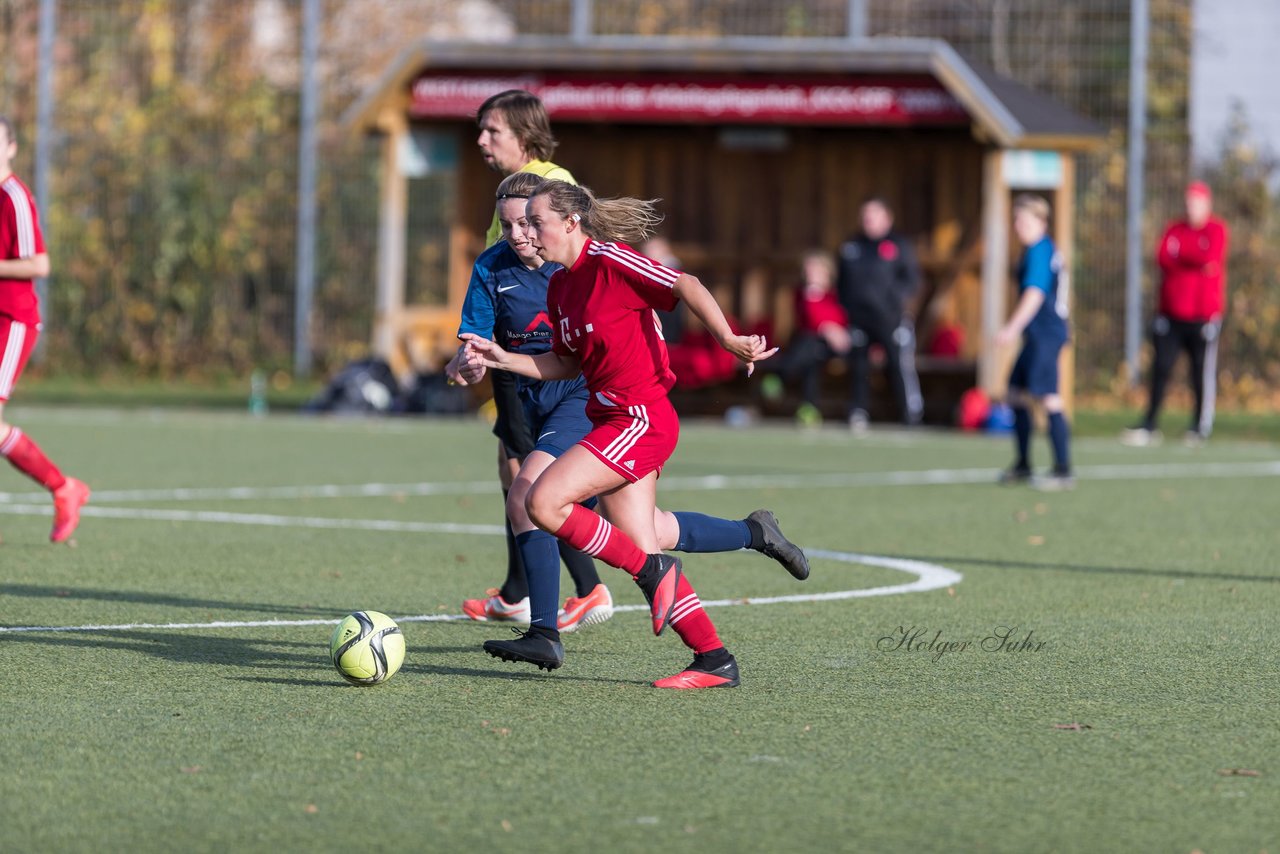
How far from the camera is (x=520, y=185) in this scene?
23.0 ft

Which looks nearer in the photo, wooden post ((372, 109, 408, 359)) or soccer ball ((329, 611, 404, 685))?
soccer ball ((329, 611, 404, 685))

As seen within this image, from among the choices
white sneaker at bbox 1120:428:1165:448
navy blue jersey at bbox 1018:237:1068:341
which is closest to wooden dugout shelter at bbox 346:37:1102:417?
white sneaker at bbox 1120:428:1165:448

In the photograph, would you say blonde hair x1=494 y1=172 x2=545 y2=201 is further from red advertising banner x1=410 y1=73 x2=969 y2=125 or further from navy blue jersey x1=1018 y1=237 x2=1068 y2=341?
red advertising banner x1=410 y1=73 x2=969 y2=125

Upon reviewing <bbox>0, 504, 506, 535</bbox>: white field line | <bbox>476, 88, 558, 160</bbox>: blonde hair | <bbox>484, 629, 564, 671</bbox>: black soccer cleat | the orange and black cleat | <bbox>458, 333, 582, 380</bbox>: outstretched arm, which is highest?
<bbox>476, 88, 558, 160</bbox>: blonde hair

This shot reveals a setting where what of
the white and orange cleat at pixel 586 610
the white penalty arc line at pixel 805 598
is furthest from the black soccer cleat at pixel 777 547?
the white penalty arc line at pixel 805 598

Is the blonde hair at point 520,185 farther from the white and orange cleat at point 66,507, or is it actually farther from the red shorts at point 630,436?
the white and orange cleat at point 66,507

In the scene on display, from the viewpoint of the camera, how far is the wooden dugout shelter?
20.4 m

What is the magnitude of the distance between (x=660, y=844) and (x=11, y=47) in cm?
2381

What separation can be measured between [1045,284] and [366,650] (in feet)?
28.2

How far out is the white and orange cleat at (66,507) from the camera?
386 inches

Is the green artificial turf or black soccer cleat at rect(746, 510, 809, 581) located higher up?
black soccer cleat at rect(746, 510, 809, 581)

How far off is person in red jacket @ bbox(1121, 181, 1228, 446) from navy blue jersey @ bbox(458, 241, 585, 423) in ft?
41.4

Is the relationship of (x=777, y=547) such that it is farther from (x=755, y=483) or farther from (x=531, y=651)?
(x=755, y=483)

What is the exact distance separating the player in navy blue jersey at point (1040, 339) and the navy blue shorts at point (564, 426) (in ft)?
23.2
